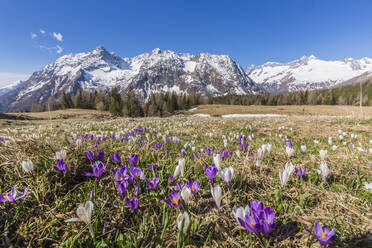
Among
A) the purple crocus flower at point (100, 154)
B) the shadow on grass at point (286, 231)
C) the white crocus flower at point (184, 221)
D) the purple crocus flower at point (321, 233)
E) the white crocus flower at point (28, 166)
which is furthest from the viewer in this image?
the purple crocus flower at point (100, 154)

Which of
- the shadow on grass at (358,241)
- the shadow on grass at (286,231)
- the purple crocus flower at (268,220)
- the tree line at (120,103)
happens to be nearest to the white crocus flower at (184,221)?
the purple crocus flower at (268,220)

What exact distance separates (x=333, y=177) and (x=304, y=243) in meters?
1.26

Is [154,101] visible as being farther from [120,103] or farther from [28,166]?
[28,166]

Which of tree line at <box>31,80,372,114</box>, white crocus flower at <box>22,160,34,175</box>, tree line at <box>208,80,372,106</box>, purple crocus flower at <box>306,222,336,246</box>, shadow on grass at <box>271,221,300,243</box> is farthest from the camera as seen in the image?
tree line at <box>208,80,372,106</box>

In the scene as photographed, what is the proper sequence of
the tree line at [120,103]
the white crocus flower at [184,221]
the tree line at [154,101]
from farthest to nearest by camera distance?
the tree line at [154,101] → the tree line at [120,103] → the white crocus flower at [184,221]

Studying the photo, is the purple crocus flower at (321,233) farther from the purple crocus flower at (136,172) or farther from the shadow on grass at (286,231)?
the purple crocus flower at (136,172)

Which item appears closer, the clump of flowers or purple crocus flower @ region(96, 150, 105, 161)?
the clump of flowers

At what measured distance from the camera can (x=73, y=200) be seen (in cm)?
150

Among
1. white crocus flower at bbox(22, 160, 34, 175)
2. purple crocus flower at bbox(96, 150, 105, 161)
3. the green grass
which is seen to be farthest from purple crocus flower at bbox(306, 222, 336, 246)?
white crocus flower at bbox(22, 160, 34, 175)

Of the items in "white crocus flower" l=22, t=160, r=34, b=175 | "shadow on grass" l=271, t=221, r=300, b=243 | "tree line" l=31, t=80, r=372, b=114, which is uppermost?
"tree line" l=31, t=80, r=372, b=114

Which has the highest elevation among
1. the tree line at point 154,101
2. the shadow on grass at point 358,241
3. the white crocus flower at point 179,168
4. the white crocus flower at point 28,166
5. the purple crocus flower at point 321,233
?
the tree line at point 154,101

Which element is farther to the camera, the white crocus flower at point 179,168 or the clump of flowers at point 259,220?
the white crocus flower at point 179,168

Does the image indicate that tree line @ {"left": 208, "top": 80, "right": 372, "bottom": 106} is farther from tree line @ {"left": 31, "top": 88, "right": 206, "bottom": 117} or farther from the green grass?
the green grass

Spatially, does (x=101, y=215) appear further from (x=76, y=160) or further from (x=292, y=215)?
(x=292, y=215)
